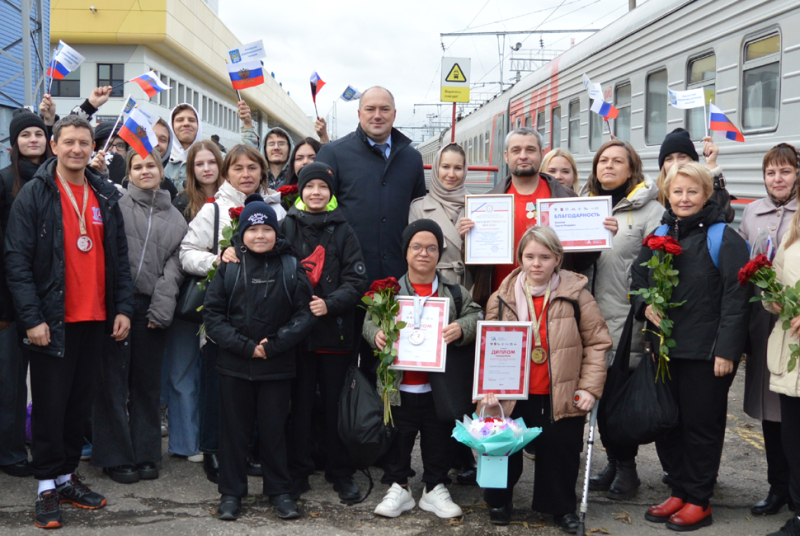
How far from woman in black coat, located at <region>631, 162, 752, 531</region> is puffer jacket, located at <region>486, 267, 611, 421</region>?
35 centimetres

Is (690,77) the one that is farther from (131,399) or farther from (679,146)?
(131,399)

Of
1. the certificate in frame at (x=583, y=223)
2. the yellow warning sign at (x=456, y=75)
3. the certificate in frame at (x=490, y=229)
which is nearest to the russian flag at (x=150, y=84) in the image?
the certificate in frame at (x=490, y=229)

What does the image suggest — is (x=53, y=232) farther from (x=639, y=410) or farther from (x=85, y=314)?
(x=639, y=410)

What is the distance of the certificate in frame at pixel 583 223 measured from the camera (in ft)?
15.1

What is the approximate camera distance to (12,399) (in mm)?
4906

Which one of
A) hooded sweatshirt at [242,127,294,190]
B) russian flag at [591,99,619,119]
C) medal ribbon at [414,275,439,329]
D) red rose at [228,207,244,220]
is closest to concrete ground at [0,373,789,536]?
medal ribbon at [414,275,439,329]

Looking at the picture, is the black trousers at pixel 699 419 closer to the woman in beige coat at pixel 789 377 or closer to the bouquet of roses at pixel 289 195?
the woman in beige coat at pixel 789 377

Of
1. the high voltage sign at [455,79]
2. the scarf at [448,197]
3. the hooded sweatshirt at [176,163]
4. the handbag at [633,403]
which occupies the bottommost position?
the handbag at [633,403]

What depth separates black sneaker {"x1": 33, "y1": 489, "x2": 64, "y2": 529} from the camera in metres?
4.08

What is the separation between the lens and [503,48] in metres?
29.2

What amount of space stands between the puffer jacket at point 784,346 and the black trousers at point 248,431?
2.74m

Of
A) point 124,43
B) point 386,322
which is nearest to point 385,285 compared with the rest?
point 386,322

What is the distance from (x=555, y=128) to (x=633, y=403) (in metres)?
9.50

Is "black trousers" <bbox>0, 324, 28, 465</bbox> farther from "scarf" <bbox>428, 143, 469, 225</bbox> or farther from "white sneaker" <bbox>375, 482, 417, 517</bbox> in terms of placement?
"scarf" <bbox>428, 143, 469, 225</bbox>
